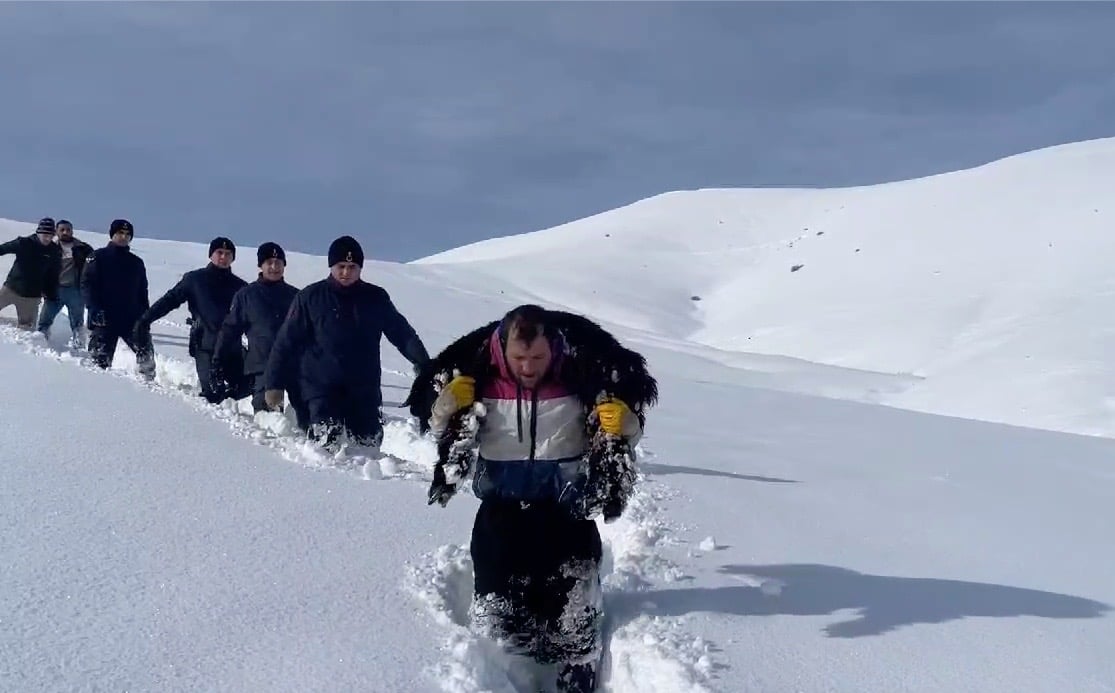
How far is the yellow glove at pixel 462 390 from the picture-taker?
3551mm

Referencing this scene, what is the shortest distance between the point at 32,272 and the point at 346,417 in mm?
6217

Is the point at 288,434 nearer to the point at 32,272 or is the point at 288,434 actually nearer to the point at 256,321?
the point at 256,321

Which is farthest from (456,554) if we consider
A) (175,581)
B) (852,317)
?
(852,317)

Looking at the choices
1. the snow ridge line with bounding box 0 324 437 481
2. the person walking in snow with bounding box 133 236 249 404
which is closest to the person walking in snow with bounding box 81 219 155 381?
the snow ridge line with bounding box 0 324 437 481

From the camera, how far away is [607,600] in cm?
394

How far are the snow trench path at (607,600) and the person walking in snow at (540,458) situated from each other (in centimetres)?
12

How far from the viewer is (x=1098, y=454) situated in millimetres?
8852

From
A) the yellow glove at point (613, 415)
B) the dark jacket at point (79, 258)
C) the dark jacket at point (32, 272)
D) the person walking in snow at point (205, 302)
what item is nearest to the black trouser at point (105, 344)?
the person walking in snow at point (205, 302)

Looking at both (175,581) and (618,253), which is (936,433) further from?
(618,253)

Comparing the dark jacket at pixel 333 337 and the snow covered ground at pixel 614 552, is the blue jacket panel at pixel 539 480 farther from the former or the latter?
the dark jacket at pixel 333 337

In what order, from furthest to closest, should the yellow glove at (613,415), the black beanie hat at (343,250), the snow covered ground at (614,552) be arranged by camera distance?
the black beanie hat at (343,250) < the yellow glove at (613,415) < the snow covered ground at (614,552)

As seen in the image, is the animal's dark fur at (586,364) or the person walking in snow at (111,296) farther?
the person walking in snow at (111,296)

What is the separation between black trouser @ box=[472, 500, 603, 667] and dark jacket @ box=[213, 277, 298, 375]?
152 inches

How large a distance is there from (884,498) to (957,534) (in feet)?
2.54
